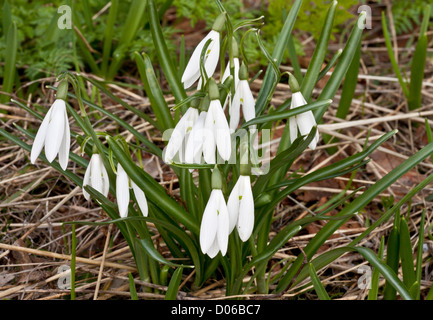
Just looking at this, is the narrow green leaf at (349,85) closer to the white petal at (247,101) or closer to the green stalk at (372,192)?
the green stalk at (372,192)

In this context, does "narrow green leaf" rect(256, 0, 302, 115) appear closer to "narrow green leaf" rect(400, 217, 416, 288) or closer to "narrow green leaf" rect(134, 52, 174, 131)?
"narrow green leaf" rect(134, 52, 174, 131)

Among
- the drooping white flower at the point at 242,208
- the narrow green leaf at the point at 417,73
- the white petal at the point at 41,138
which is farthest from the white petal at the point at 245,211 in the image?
the narrow green leaf at the point at 417,73

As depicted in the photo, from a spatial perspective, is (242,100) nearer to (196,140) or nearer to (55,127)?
(196,140)

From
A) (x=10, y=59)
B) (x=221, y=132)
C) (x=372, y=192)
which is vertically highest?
(x=10, y=59)

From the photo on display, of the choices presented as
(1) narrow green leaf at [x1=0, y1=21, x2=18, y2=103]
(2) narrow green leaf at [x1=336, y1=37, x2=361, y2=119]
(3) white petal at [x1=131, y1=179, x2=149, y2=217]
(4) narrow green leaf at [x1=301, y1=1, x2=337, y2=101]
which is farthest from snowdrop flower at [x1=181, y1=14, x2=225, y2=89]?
(1) narrow green leaf at [x1=0, y1=21, x2=18, y2=103]

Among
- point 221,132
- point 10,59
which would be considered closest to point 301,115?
point 221,132
